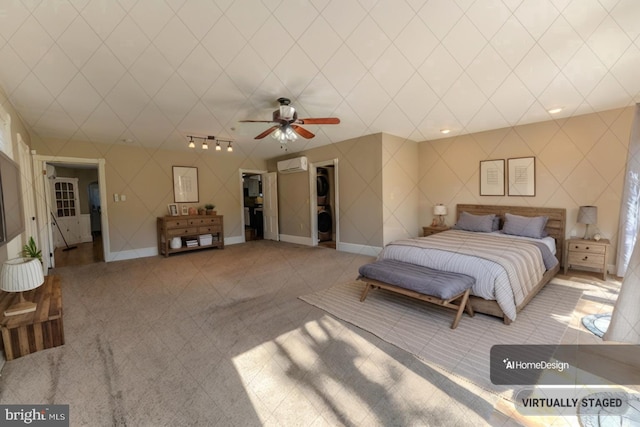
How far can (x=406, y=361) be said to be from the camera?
192 cm

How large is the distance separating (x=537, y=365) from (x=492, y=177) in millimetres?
3734

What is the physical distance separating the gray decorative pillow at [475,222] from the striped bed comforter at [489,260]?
68cm

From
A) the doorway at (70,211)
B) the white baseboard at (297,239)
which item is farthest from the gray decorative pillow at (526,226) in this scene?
the doorway at (70,211)

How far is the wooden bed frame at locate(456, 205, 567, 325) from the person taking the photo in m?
2.57

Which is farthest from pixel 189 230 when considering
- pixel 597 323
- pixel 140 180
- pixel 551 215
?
pixel 551 215

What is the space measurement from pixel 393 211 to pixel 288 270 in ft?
7.85

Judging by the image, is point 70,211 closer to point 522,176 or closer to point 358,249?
point 358,249

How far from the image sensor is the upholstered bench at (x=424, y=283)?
2.39m

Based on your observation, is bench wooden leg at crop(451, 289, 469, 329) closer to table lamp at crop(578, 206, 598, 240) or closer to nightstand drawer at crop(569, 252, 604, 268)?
nightstand drawer at crop(569, 252, 604, 268)

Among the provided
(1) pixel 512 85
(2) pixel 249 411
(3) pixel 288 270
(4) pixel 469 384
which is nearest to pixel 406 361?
(4) pixel 469 384

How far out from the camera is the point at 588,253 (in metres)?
3.63

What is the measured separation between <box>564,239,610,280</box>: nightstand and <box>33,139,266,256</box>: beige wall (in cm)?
673

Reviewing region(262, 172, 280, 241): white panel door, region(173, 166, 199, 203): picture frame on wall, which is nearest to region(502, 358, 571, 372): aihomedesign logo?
region(262, 172, 280, 241): white panel door

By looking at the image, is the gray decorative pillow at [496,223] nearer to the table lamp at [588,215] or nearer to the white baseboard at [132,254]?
the table lamp at [588,215]
